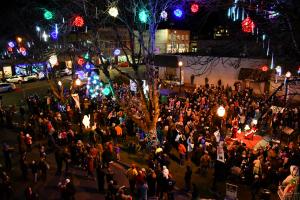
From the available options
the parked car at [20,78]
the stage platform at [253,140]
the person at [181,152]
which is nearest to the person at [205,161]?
the person at [181,152]

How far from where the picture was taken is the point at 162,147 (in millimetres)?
16484

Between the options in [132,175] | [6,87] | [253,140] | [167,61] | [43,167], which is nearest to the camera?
[132,175]

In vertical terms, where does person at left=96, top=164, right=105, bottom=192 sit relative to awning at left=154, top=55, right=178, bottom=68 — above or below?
below

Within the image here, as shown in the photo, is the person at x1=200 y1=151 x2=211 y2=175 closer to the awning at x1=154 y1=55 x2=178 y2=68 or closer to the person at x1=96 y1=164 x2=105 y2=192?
the person at x1=96 y1=164 x2=105 y2=192

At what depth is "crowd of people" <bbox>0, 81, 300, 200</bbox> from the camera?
42.2ft

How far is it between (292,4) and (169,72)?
29.2m

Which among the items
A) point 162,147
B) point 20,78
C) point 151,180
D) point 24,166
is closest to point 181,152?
point 162,147

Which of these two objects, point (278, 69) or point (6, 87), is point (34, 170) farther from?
point (6, 87)

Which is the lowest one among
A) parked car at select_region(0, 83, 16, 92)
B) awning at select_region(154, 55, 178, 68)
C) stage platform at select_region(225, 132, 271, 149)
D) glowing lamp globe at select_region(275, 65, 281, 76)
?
stage platform at select_region(225, 132, 271, 149)

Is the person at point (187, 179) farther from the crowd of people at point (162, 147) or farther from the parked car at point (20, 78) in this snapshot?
the parked car at point (20, 78)

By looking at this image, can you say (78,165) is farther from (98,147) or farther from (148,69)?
(148,69)

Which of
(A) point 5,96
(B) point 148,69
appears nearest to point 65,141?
(B) point 148,69

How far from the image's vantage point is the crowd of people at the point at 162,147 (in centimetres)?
1287

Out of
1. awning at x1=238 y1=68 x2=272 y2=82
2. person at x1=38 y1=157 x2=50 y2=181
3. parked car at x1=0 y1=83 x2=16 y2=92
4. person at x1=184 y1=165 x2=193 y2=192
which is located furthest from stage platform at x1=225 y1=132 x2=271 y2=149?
parked car at x1=0 y1=83 x2=16 y2=92
